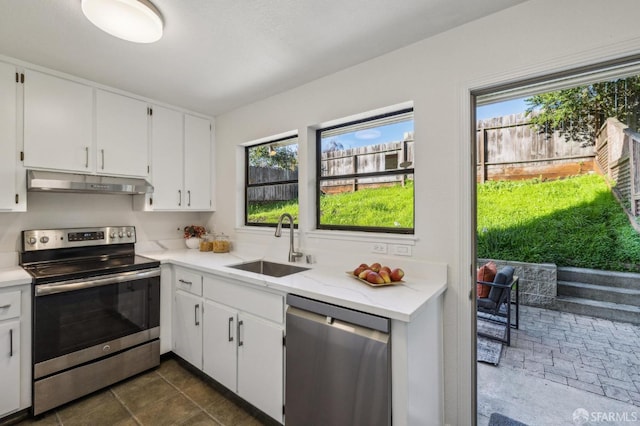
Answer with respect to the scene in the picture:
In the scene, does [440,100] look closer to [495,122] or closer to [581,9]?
[581,9]

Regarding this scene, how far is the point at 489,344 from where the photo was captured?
A: 253cm

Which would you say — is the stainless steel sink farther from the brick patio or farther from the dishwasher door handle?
the brick patio

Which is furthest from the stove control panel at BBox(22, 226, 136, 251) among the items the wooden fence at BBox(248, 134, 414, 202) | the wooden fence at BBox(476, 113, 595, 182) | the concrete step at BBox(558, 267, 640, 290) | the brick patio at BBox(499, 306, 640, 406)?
the concrete step at BBox(558, 267, 640, 290)

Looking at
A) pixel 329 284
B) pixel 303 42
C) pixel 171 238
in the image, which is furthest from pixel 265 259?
pixel 303 42

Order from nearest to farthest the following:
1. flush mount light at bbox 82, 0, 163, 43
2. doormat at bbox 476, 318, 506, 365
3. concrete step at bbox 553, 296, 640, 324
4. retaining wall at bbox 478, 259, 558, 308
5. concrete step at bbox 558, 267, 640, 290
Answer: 1. flush mount light at bbox 82, 0, 163, 43
2. concrete step at bbox 558, 267, 640, 290
3. concrete step at bbox 553, 296, 640, 324
4. doormat at bbox 476, 318, 506, 365
5. retaining wall at bbox 478, 259, 558, 308

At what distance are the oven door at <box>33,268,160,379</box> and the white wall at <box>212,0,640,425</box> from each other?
1558 mm

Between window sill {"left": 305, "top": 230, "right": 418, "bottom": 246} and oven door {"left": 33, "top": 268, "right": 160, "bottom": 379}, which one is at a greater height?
window sill {"left": 305, "top": 230, "right": 418, "bottom": 246}

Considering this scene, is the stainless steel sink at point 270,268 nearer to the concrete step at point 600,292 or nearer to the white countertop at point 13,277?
the white countertop at point 13,277

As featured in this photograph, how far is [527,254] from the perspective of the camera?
2734 millimetres

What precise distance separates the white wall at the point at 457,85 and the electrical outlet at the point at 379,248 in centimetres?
5

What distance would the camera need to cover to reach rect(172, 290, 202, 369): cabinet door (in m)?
2.25

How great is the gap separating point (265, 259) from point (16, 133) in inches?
79.3

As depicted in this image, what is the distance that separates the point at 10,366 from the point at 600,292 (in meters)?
4.01

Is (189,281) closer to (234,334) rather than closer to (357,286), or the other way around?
(234,334)
